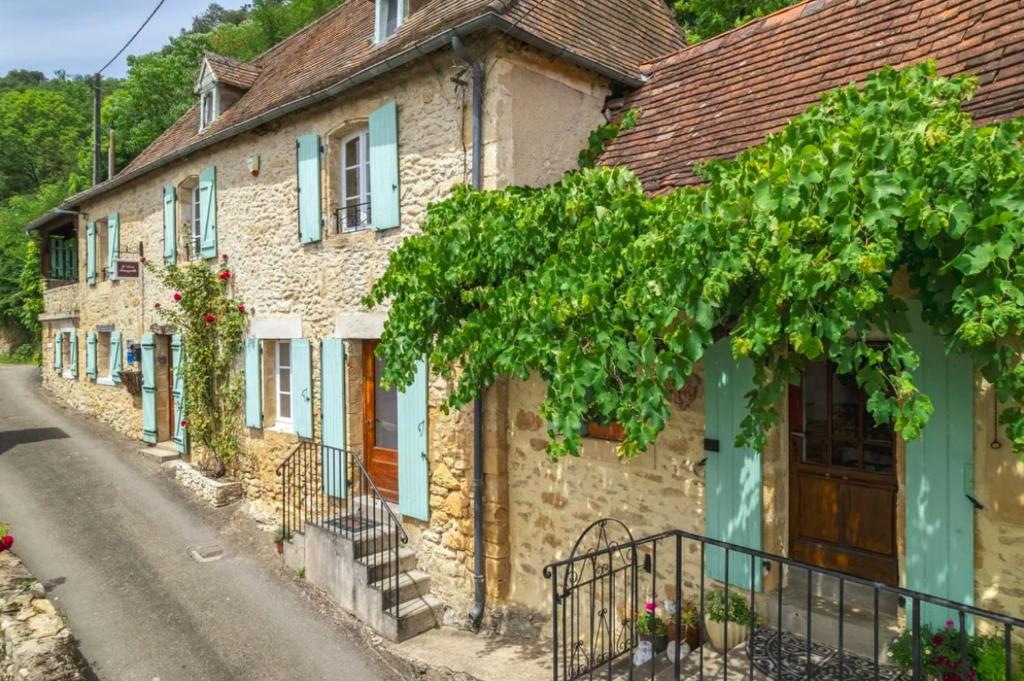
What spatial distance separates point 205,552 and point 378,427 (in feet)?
8.56

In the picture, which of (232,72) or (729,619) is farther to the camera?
(232,72)

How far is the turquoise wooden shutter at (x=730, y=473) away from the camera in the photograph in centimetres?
466

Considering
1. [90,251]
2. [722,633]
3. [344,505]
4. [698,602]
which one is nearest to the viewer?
[722,633]

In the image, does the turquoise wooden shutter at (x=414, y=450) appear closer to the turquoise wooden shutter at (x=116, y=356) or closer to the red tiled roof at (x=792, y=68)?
the red tiled roof at (x=792, y=68)

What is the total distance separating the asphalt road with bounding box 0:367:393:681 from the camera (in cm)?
573

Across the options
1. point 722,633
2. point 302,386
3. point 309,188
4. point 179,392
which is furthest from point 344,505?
point 179,392

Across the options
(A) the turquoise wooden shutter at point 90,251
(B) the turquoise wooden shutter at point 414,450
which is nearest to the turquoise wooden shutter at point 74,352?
(A) the turquoise wooden shutter at point 90,251

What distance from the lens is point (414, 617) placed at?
20.4 ft

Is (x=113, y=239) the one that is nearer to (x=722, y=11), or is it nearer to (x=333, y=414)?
(x=333, y=414)

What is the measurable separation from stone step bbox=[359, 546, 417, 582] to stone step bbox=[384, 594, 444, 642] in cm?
36

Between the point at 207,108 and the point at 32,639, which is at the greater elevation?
the point at 207,108

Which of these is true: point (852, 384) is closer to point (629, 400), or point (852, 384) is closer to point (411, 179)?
point (629, 400)

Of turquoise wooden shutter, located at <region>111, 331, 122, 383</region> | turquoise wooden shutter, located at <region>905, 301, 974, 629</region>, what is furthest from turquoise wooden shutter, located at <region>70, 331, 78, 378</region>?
turquoise wooden shutter, located at <region>905, 301, 974, 629</region>

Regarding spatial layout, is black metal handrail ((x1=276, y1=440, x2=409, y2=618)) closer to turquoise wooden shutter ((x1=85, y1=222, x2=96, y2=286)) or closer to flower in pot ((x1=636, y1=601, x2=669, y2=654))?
flower in pot ((x1=636, y1=601, x2=669, y2=654))
